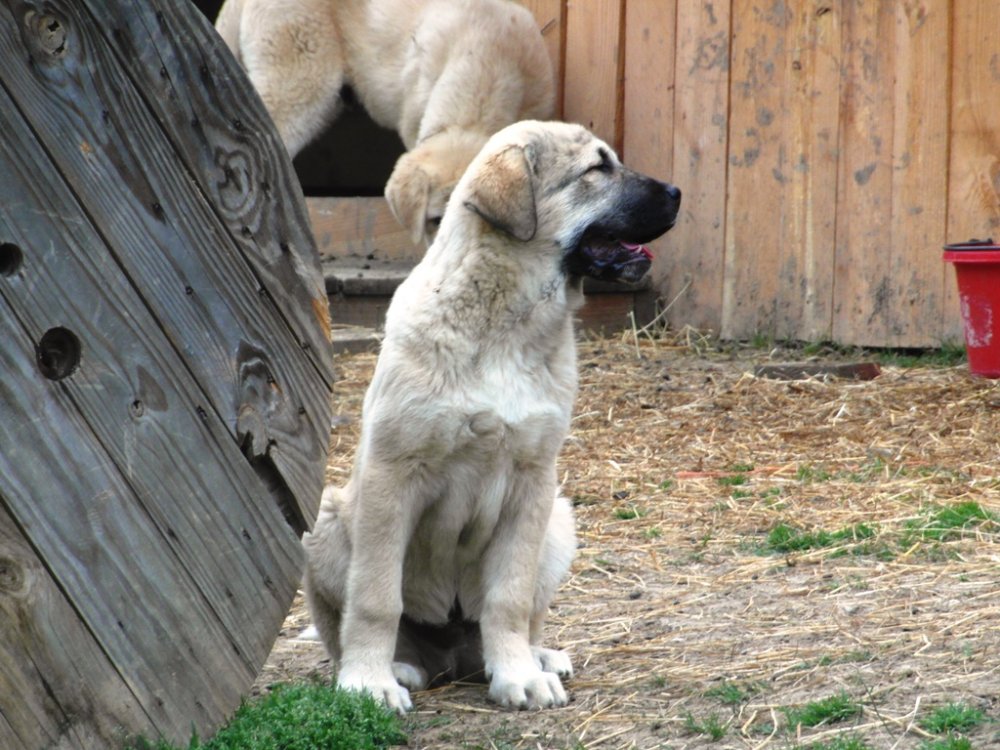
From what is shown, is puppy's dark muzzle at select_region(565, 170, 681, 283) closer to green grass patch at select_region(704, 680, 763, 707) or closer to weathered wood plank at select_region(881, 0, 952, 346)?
green grass patch at select_region(704, 680, 763, 707)

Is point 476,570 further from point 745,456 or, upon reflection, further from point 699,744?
point 745,456

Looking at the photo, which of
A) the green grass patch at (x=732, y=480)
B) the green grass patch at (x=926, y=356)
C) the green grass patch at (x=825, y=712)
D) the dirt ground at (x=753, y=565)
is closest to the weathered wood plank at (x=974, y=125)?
the green grass patch at (x=926, y=356)

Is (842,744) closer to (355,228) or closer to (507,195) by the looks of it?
(507,195)

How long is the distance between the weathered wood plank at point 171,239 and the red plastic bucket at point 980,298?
4223 mm

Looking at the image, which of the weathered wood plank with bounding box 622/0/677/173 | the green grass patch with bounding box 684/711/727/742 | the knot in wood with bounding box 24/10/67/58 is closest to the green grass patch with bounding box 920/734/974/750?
the green grass patch with bounding box 684/711/727/742

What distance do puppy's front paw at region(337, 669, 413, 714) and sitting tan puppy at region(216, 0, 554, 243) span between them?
15.8ft

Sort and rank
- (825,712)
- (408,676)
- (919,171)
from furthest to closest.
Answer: (919,171) → (408,676) → (825,712)

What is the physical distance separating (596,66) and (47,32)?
6.11 meters

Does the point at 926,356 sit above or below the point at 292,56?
below

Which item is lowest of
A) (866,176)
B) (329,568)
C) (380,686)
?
(380,686)

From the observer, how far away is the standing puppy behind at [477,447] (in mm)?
3357

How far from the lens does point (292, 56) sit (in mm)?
8539

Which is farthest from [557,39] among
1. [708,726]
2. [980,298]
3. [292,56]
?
[708,726]

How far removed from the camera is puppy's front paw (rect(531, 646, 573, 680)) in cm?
355
